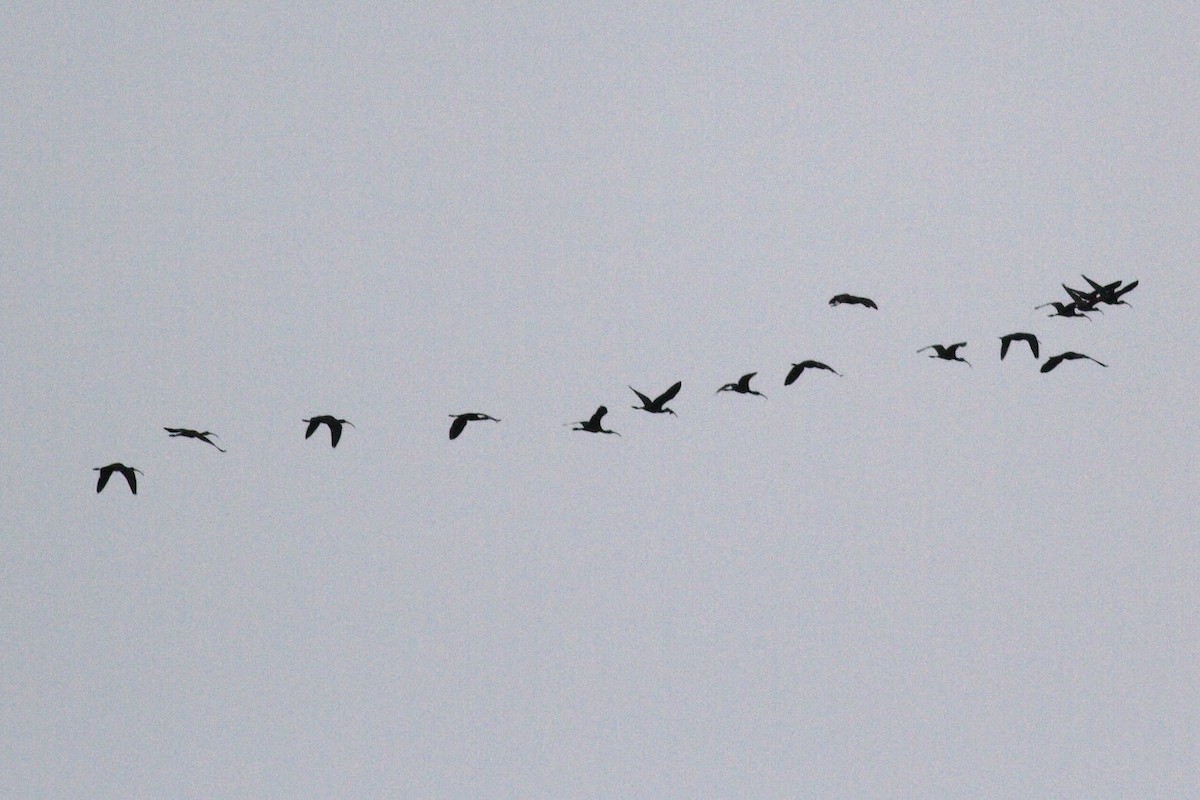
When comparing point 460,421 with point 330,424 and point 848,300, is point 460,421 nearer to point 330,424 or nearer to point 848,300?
point 330,424

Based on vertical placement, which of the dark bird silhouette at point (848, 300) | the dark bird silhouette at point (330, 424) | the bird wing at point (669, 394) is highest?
the dark bird silhouette at point (848, 300)

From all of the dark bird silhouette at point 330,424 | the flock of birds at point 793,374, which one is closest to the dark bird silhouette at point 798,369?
the flock of birds at point 793,374

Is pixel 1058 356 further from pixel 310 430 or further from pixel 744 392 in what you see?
pixel 310 430

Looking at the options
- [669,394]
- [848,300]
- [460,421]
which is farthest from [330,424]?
[848,300]

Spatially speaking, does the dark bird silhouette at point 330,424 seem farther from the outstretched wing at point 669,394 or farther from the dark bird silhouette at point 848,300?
the dark bird silhouette at point 848,300

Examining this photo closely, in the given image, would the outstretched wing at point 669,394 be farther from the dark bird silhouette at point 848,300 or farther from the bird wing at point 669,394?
the dark bird silhouette at point 848,300

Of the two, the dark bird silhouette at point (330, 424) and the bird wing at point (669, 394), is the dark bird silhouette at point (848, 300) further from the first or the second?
the dark bird silhouette at point (330, 424)

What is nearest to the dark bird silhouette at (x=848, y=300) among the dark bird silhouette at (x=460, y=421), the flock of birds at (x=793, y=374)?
the flock of birds at (x=793, y=374)

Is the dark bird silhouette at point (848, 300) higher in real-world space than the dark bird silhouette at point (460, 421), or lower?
higher

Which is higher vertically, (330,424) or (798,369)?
(798,369)

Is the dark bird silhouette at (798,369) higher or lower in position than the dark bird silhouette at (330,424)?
higher

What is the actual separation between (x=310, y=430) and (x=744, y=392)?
16162 mm

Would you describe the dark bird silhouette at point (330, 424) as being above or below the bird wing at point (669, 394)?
below

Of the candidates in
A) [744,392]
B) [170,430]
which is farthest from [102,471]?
[744,392]
